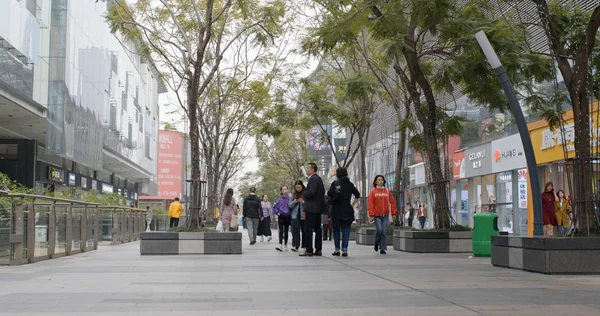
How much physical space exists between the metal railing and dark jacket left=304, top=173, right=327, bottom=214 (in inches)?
199

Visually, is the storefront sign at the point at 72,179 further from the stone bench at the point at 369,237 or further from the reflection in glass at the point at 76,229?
the reflection in glass at the point at 76,229

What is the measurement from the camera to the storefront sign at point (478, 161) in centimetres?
3136

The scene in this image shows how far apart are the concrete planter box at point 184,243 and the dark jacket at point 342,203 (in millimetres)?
2799

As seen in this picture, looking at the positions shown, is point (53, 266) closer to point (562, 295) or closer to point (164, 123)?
point (562, 295)

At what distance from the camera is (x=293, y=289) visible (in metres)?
8.68

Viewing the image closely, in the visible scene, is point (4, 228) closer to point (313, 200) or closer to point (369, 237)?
point (313, 200)

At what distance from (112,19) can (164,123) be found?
19.2m

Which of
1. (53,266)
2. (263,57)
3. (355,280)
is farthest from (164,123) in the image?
(355,280)

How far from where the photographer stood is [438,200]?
1628 centimetres

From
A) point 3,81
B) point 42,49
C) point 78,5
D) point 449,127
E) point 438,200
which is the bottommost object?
point 438,200

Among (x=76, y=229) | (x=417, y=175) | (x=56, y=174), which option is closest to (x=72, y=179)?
(x=56, y=174)

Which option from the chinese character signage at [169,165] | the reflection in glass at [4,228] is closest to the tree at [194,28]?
the reflection in glass at [4,228]

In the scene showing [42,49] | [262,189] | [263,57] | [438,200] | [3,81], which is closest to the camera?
[438,200]

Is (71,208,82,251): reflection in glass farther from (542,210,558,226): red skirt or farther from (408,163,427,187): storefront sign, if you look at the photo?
(408,163,427,187): storefront sign
